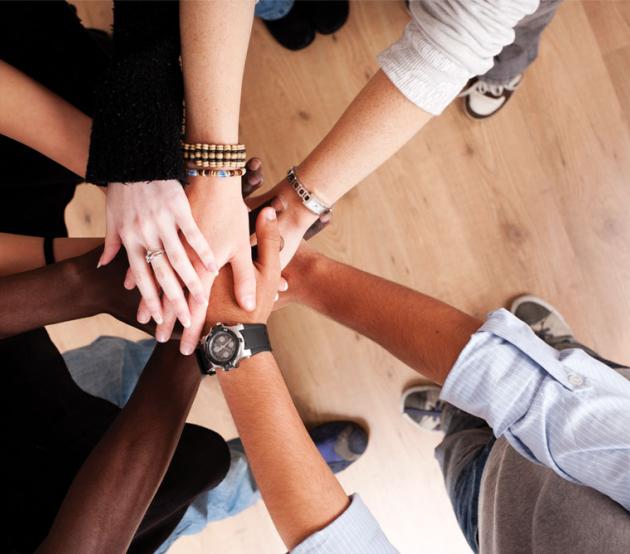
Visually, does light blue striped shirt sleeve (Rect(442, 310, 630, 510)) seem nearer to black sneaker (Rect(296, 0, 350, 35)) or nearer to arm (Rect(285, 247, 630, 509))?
arm (Rect(285, 247, 630, 509))

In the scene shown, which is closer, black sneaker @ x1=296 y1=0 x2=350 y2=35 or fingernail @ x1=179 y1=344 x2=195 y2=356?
fingernail @ x1=179 y1=344 x2=195 y2=356

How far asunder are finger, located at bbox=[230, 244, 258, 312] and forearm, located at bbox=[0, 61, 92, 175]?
39cm

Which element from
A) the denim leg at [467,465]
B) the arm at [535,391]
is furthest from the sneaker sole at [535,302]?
the arm at [535,391]

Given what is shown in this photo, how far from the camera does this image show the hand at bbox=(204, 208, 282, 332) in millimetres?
867

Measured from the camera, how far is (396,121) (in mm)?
910

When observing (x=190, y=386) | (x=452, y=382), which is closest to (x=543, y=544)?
(x=452, y=382)

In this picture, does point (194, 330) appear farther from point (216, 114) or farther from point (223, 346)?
point (216, 114)

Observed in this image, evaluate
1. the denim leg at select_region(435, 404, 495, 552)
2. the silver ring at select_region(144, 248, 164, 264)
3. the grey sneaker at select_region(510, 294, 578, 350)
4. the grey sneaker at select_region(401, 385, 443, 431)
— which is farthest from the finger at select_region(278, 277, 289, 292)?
the grey sneaker at select_region(510, 294, 578, 350)

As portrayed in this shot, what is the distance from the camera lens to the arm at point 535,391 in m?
0.66

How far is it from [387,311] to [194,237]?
38cm

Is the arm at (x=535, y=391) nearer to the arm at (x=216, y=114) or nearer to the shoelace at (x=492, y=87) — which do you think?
the arm at (x=216, y=114)

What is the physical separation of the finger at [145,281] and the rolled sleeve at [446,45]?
1.71 ft

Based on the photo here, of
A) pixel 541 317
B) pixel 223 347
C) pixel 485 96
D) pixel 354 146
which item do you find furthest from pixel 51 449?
pixel 485 96

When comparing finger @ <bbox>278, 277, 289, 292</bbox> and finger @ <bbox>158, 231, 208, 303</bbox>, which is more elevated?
finger @ <bbox>158, 231, 208, 303</bbox>
